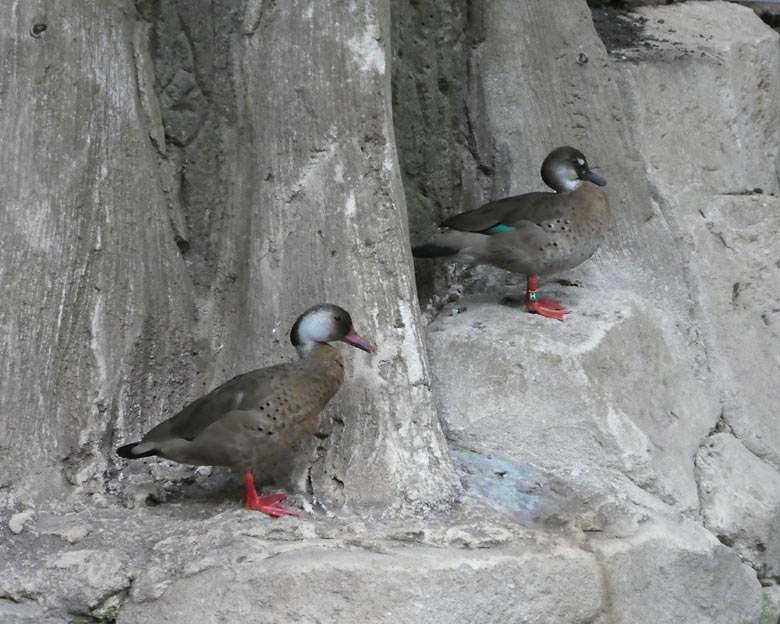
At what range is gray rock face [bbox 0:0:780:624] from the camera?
10.4ft

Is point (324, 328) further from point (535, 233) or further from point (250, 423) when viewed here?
point (535, 233)

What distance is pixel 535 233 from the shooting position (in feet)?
13.5

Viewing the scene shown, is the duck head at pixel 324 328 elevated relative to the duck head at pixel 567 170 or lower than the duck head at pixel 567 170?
lower

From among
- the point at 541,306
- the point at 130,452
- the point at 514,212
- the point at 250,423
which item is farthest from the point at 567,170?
the point at 130,452

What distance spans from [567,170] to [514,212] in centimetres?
33

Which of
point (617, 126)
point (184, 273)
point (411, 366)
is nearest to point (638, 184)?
point (617, 126)

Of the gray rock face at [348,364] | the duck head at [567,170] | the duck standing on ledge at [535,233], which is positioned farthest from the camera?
the duck head at [567,170]

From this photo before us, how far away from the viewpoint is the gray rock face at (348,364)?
3166 millimetres

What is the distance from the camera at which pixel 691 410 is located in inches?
171

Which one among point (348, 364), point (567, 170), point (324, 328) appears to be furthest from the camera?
point (567, 170)

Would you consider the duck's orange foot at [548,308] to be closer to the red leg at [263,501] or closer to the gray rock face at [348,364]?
the gray rock face at [348,364]

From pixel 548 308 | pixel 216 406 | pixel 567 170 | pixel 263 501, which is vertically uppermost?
pixel 567 170

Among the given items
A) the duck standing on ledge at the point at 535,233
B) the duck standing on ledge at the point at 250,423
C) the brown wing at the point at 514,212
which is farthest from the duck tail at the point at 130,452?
the brown wing at the point at 514,212

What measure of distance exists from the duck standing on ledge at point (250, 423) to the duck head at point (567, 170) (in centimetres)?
131
